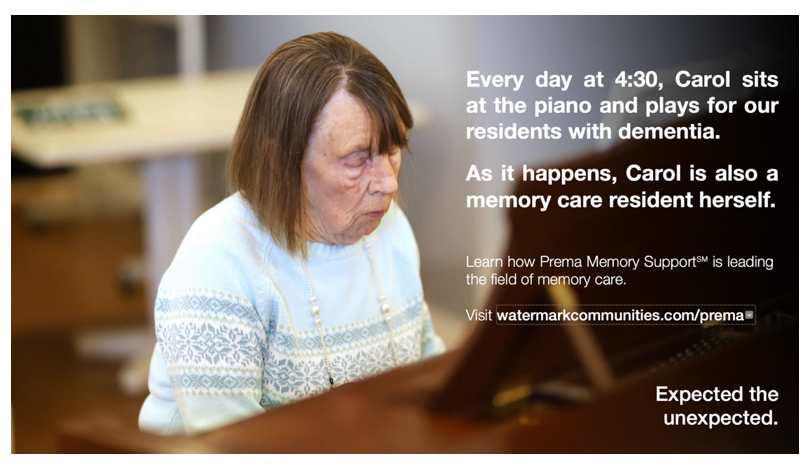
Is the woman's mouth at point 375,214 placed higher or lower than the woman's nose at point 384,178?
lower

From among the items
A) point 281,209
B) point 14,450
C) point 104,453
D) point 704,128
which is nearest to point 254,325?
point 281,209

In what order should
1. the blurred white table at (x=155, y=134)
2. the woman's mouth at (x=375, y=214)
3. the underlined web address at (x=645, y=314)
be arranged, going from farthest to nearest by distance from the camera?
the blurred white table at (x=155, y=134)
the woman's mouth at (x=375, y=214)
the underlined web address at (x=645, y=314)

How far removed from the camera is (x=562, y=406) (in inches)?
46.1

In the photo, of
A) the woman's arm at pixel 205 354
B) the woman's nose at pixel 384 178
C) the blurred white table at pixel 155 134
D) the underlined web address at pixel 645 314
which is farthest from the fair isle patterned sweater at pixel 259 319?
the blurred white table at pixel 155 134

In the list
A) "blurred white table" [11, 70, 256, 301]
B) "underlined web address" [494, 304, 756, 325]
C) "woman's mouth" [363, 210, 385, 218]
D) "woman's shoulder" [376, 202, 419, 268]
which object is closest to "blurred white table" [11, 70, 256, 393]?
"blurred white table" [11, 70, 256, 301]

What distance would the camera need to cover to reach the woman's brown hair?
4.11 feet

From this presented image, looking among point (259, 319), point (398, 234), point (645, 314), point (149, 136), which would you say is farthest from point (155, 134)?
point (645, 314)

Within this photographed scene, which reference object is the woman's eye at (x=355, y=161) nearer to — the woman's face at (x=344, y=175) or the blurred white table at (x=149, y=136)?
the woman's face at (x=344, y=175)

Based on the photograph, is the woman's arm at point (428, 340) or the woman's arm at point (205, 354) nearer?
the woman's arm at point (205, 354)

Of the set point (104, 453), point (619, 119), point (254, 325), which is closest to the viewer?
point (104, 453)

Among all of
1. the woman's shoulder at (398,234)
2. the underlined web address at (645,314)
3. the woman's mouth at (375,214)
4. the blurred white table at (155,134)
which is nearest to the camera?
the underlined web address at (645,314)

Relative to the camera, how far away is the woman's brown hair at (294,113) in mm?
1253

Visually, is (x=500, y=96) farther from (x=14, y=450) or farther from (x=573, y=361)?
(x=14, y=450)
